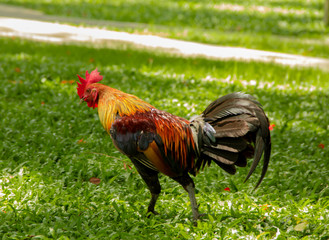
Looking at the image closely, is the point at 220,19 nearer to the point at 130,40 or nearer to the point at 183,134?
the point at 130,40

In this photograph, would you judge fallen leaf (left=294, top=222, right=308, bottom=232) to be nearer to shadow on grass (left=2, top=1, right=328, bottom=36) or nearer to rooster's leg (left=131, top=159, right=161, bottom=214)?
rooster's leg (left=131, top=159, right=161, bottom=214)

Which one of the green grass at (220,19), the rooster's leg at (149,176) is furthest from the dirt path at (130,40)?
the rooster's leg at (149,176)

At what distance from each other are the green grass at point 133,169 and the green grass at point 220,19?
3.88m

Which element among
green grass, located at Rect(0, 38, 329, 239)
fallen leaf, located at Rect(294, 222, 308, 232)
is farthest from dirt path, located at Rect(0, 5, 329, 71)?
fallen leaf, located at Rect(294, 222, 308, 232)

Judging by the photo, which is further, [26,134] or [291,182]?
[26,134]

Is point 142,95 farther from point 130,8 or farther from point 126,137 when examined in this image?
point 130,8

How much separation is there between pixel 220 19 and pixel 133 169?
1142 centimetres

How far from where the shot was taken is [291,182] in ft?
17.1

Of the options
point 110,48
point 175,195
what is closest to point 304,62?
point 110,48

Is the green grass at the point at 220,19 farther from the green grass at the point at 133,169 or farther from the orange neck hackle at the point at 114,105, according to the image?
the orange neck hackle at the point at 114,105

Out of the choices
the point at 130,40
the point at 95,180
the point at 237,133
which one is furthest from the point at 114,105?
the point at 130,40

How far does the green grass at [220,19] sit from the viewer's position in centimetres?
1308

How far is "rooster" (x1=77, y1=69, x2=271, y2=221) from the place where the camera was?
12.6 feet

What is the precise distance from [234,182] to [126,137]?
1825 mm
